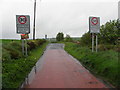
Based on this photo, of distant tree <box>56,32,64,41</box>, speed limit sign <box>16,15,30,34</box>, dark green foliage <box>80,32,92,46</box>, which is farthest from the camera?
distant tree <box>56,32,64,41</box>

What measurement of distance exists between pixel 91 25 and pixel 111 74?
6867mm

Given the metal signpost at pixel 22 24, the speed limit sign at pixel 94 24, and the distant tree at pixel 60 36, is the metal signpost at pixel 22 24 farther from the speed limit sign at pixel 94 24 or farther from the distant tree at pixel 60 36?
the distant tree at pixel 60 36

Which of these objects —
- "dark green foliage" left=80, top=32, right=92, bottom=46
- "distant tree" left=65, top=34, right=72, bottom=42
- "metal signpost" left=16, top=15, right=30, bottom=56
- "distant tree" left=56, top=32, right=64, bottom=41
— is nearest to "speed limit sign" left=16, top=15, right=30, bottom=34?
→ "metal signpost" left=16, top=15, right=30, bottom=56

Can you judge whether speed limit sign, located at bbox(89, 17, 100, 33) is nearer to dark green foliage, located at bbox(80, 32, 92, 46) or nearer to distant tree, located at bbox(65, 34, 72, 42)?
dark green foliage, located at bbox(80, 32, 92, 46)

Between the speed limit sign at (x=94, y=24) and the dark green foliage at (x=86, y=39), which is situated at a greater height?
the speed limit sign at (x=94, y=24)

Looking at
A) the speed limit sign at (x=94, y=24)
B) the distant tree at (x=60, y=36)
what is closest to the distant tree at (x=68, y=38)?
the distant tree at (x=60, y=36)

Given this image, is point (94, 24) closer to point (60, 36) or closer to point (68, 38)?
point (68, 38)

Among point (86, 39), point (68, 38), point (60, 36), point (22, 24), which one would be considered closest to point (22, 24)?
point (22, 24)

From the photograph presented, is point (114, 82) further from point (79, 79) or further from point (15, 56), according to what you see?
point (15, 56)

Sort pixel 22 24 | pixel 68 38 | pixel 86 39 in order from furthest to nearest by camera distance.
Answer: pixel 68 38 < pixel 86 39 < pixel 22 24

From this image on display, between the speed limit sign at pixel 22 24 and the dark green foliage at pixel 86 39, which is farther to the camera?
the dark green foliage at pixel 86 39

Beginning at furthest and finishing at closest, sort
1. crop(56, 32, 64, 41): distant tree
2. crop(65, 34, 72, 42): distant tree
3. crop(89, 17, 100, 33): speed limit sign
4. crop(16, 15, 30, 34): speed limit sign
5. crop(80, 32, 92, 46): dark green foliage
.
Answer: crop(56, 32, 64, 41): distant tree
crop(65, 34, 72, 42): distant tree
crop(80, 32, 92, 46): dark green foliage
crop(16, 15, 30, 34): speed limit sign
crop(89, 17, 100, 33): speed limit sign

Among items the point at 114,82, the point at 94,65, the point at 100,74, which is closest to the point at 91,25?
the point at 94,65

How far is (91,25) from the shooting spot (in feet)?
42.8
